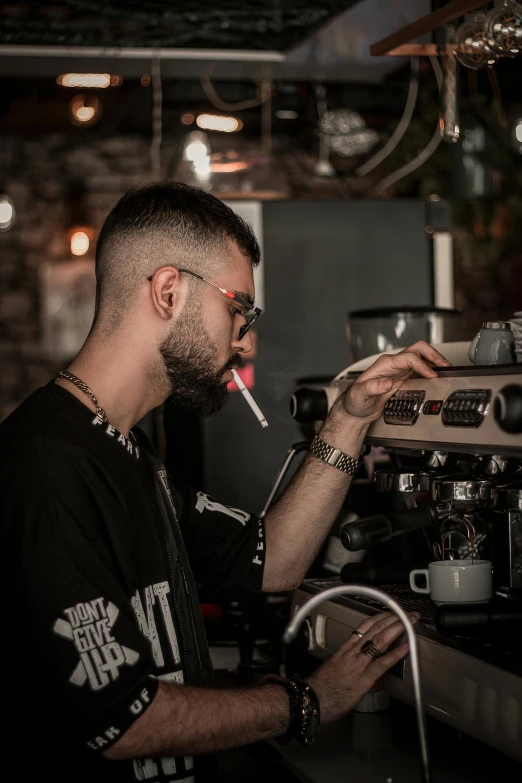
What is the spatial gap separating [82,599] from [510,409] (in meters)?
0.51

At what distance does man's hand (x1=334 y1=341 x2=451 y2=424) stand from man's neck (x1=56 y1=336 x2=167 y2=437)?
0.30 meters

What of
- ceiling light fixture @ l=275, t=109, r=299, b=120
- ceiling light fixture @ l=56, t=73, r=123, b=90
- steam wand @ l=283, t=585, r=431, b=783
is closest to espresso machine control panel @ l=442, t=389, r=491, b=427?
steam wand @ l=283, t=585, r=431, b=783

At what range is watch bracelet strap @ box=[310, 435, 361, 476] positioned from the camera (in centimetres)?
150

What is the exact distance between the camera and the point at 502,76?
4.37 m

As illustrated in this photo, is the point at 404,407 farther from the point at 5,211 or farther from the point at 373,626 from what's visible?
the point at 5,211

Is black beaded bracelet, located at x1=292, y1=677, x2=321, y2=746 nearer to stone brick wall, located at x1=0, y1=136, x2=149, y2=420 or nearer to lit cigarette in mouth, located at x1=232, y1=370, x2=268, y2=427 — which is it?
lit cigarette in mouth, located at x1=232, y1=370, x2=268, y2=427

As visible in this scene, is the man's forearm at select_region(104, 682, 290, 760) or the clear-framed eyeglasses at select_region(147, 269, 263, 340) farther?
the clear-framed eyeglasses at select_region(147, 269, 263, 340)

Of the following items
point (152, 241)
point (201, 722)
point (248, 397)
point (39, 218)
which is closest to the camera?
point (201, 722)

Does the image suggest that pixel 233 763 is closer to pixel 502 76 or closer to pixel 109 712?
pixel 109 712

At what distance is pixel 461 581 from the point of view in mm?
1248

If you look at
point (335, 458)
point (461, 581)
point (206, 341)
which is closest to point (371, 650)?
point (461, 581)

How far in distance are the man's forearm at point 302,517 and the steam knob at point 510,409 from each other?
0.46 m

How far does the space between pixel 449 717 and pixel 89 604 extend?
44 centimetres

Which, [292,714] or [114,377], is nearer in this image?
[292,714]
